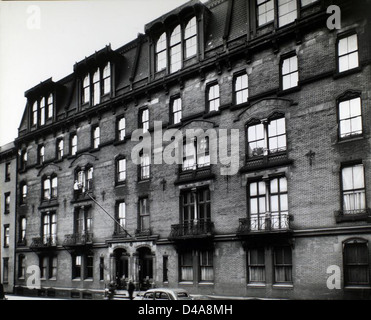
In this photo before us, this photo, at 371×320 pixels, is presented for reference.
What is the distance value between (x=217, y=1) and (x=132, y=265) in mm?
16164

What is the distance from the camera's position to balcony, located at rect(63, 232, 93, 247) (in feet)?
102

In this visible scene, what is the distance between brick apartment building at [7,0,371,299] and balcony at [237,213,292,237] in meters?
0.09

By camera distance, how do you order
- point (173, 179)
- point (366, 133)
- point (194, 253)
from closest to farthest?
point (366, 133) → point (194, 253) → point (173, 179)

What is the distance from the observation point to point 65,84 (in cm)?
3716

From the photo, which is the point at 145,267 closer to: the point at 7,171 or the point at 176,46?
the point at 176,46

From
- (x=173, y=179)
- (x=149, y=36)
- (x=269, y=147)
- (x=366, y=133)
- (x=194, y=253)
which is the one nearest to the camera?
(x=366, y=133)

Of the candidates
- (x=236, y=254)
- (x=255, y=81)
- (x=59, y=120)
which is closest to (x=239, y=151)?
(x=255, y=81)

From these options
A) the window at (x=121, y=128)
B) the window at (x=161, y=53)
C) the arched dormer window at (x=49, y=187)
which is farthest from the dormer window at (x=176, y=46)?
the arched dormer window at (x=49, y=187)

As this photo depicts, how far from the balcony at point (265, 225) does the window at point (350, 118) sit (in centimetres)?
450

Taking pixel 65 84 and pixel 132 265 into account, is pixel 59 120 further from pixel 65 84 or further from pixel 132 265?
pixel 132 265

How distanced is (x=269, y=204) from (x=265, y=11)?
9.60 m

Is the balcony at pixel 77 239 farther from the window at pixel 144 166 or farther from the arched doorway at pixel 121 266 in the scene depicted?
the window at pixel 144 166

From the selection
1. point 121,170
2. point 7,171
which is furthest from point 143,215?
point 7,171

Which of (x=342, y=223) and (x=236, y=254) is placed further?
(x=236, y=254)
